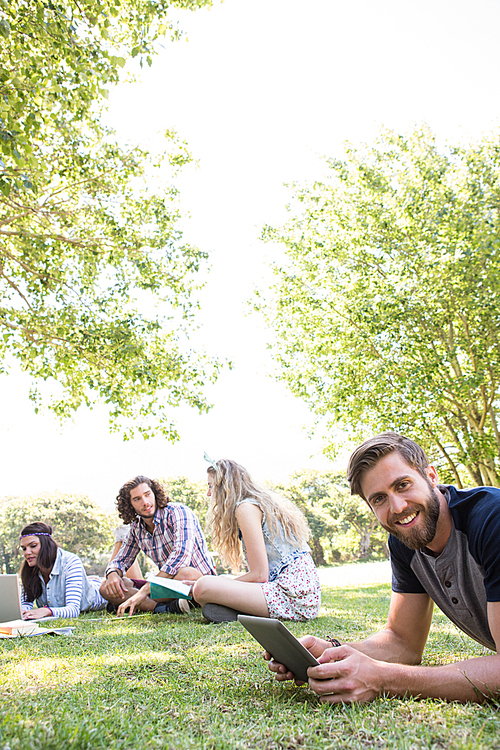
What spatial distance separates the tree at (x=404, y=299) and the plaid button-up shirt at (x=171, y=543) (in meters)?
7.38

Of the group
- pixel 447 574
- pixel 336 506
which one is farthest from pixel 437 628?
pixel 336 506

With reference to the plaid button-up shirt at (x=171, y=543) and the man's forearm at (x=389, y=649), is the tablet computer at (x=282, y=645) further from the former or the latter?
the plaid button-up shirt at (x=171, y=543)

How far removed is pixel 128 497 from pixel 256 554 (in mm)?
2097

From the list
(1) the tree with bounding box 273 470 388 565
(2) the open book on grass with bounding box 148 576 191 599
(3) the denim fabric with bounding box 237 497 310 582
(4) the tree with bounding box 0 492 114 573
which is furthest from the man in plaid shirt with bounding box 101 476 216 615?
(1) the tree with bounding box 273 470 388 565

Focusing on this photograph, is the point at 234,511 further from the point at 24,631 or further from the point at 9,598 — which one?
the point at 9,598

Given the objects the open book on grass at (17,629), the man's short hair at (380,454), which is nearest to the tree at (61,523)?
the open book on grass at (17,629)

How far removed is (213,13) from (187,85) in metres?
4.56

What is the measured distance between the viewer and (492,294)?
40.3 feet

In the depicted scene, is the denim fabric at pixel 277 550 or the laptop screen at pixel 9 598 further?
the laptop screen at pixel 9 598

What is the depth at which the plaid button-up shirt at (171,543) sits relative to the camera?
5554 mm

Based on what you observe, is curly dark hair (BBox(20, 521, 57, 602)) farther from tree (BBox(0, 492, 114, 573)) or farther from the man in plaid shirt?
tree (BBox(0, 492, 114, 573))

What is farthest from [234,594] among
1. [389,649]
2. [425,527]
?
[425,527]

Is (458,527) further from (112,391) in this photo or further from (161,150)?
(161,150)

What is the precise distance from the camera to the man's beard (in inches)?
85.4
